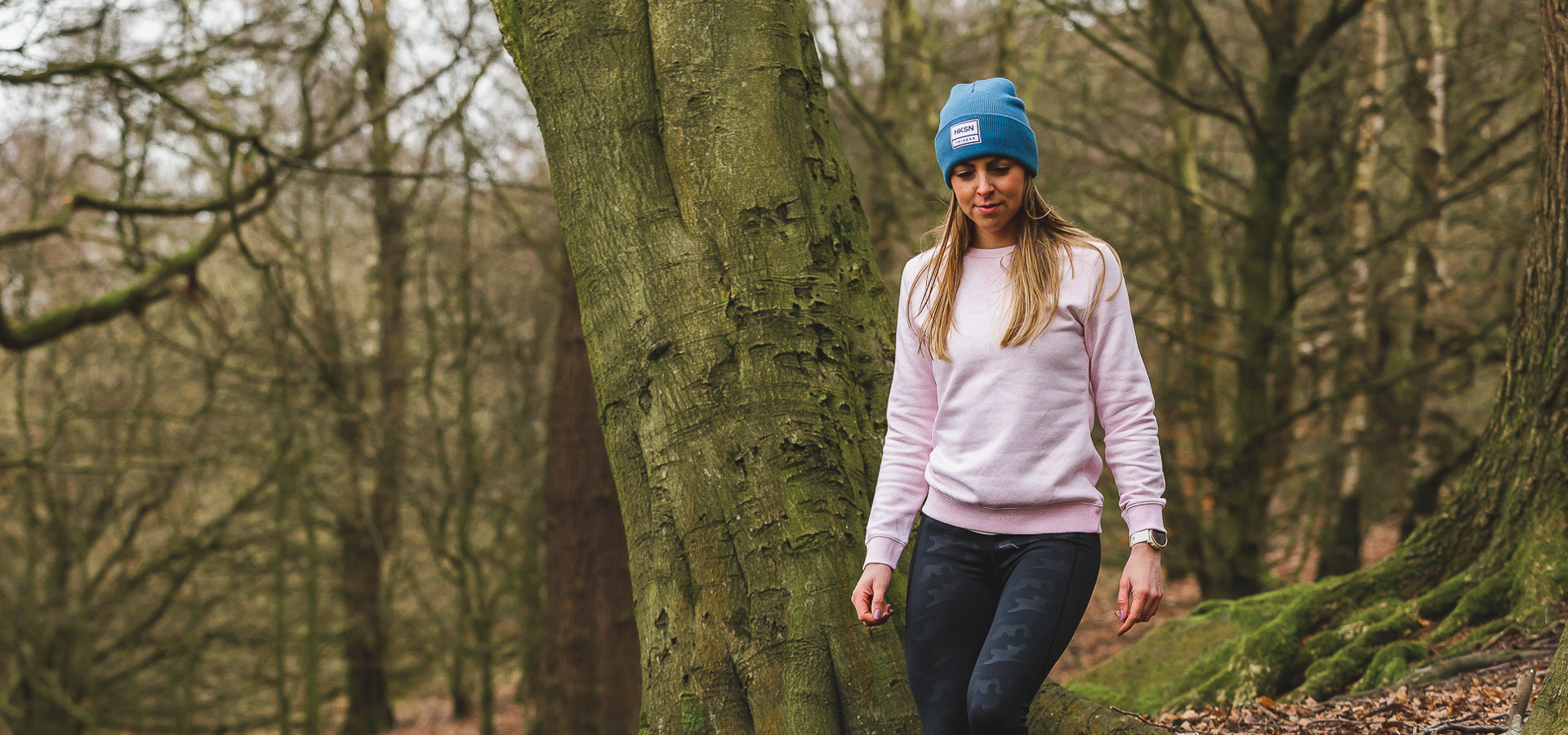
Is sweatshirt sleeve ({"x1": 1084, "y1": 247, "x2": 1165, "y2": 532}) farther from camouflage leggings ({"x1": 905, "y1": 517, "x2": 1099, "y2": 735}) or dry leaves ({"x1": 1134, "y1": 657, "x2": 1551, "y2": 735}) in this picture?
dry leaves ({"x1": 1134, "y1": 657, "x2": 1551, "y2": 735})

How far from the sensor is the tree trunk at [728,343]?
8.54ft

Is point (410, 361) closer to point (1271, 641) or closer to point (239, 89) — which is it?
point (239, 89)

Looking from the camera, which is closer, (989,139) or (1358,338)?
(989,139)

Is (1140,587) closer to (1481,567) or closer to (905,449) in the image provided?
(905,449)

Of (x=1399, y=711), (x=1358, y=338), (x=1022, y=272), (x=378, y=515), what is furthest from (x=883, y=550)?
(x=378, y=515)

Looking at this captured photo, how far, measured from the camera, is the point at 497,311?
53.5 ft

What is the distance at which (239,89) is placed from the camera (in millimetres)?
9258

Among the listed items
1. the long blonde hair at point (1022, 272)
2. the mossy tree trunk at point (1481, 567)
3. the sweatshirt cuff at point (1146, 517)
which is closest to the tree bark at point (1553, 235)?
the mossy tree trunk at point (1481, 567)

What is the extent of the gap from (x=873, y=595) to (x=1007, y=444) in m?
Result: 0.42

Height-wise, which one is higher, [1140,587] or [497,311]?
[497,311]

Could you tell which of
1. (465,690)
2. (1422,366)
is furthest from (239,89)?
(465,690)

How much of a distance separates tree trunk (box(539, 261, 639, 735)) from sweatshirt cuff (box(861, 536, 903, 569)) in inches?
219

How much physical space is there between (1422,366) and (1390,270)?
4026 millimetres

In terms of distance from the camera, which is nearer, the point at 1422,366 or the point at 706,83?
the point at 706,83
